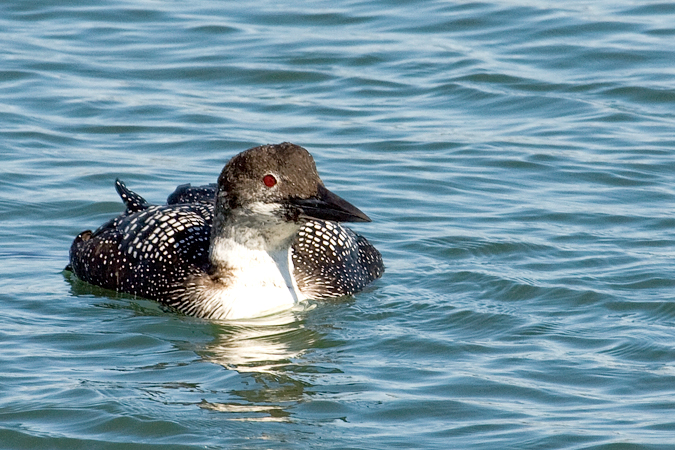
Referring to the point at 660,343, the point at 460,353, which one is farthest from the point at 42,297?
the point at 660,343

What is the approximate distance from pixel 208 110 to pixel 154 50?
1.87 m

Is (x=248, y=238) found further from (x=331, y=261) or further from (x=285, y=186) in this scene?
(x=331, y=261)

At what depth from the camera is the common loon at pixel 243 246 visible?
727 cm

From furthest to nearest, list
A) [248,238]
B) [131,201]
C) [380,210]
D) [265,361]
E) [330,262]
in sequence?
[380,210] → [131,201] → [330,262] → [248,238] → [265,361]

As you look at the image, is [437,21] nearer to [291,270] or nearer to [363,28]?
[363,28]

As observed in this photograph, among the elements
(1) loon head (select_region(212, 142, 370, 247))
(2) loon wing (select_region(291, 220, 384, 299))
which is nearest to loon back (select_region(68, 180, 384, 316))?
(2) loon wing (select_region(291, 220, 384, 299))

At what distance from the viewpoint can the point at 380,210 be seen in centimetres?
984

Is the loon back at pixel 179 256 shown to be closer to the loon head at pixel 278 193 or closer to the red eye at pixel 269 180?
the loon head at pixel 278 193

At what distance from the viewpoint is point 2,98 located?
12.2 m

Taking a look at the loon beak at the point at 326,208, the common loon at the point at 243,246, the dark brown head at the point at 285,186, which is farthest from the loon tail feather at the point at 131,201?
the loon beak at the point at 326,208

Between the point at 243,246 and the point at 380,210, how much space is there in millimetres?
2288

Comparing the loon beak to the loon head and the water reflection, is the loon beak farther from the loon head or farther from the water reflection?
the water reflection

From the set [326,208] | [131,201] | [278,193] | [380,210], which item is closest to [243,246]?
[278,193]

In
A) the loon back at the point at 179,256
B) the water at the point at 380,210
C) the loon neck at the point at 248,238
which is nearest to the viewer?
the water at the point at 380,210
